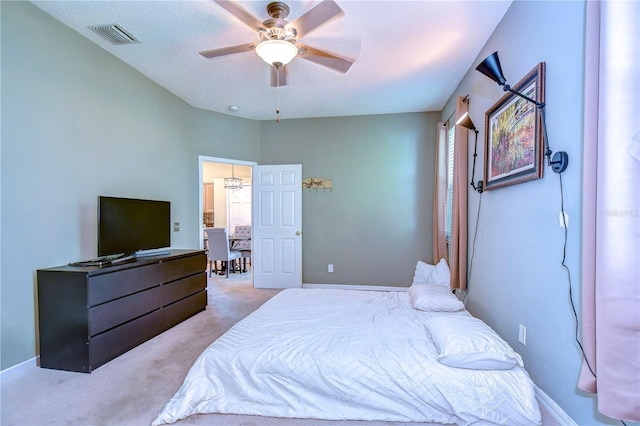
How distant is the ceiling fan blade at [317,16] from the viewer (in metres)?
1.77

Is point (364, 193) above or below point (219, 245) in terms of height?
above

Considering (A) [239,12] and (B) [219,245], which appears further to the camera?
(B) [219,245]

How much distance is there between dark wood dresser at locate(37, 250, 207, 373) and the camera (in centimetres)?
226

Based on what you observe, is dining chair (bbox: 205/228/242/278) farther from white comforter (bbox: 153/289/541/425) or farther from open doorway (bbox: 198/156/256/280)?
white comforter (bbox: 153/289/541/425)

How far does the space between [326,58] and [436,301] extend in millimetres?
2128

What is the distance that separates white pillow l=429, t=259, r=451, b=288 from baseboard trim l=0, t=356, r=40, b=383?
343cm

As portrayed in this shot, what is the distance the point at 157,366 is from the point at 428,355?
2089 mm

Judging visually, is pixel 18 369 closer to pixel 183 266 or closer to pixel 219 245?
pixel 183 266

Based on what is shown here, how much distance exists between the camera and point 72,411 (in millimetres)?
1812

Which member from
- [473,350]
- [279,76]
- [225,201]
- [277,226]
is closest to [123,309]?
[279,76]

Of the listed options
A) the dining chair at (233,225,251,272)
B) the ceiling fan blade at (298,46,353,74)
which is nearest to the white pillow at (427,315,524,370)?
the ceiling fan blade at (298,46,353,74)

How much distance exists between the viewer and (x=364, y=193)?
4.69 m

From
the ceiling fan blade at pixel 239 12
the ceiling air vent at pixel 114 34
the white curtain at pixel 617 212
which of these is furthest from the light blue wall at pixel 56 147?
the white curtain at pixel 617 212

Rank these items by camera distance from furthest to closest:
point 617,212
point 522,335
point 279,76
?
point 279,76, point 522,335, point 617,212
